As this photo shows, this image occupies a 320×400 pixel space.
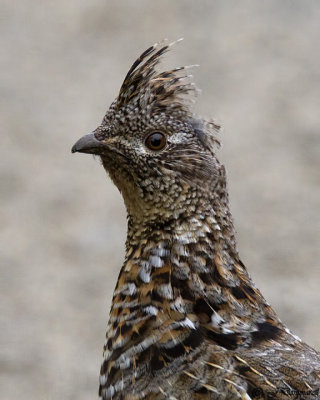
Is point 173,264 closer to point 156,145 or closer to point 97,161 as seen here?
point 156,145

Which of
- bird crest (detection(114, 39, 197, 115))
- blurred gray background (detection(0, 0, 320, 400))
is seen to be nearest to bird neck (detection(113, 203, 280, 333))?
bird crest (detection(114, 39, 197, 115))

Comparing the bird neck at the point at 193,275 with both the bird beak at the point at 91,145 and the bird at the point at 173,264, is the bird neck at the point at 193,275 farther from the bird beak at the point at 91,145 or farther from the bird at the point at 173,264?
the bird beak at the point at 91,145

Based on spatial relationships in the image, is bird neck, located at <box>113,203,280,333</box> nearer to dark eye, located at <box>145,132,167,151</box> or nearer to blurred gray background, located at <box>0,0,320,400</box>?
dark eye, located at <box>145,132,167,151</box>

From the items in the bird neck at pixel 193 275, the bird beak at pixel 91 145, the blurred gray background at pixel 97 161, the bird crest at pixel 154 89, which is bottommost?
the bird neck at pixel 193 275

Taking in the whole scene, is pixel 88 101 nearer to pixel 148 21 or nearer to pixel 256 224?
pixel 148 21

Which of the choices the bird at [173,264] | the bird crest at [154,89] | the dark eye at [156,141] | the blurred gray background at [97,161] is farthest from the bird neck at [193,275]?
the blurred gray background at [97,161]

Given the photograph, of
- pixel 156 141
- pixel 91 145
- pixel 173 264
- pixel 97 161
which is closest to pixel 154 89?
pixel 156 141

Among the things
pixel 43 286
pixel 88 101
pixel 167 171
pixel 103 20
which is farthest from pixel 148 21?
pixel 167 171
